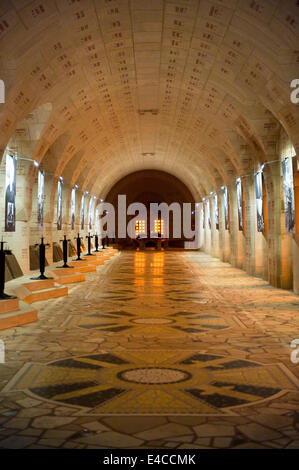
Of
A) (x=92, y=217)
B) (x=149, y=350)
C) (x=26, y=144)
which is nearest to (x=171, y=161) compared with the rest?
(x=92, y=217)

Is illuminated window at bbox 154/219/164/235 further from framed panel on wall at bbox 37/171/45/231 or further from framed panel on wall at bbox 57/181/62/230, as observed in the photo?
framed panel on wall at bbox 37/171/45/231

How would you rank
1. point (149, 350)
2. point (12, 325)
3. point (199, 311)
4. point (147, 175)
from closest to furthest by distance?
point (149, 350)
point (12, 325)
point (199, 311)
point (147, 175)

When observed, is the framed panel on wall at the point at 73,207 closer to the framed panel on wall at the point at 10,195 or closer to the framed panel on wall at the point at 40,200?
the framed panel on wall at the point at 40,200

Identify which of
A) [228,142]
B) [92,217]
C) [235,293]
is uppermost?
[228,142]

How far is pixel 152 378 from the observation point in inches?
196

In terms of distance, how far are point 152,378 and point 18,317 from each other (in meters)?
3.62

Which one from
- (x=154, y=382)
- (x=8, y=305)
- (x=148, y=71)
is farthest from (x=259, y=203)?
(x=154, y=382)

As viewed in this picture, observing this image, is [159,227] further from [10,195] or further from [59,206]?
[10,195]

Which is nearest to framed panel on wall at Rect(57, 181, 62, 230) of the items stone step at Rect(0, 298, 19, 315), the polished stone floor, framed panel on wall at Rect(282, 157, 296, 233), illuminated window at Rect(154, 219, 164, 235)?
framed panel on wall at Rect(282, 157, 296, 233)

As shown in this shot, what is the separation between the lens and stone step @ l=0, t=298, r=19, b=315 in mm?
7941

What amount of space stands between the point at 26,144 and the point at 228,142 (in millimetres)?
7068

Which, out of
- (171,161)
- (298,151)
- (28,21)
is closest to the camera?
(28,21)
